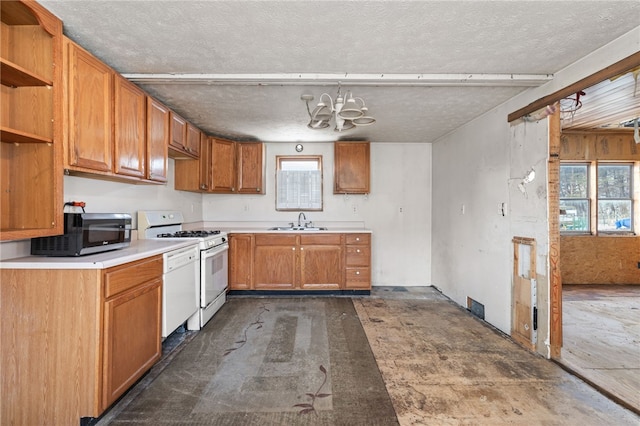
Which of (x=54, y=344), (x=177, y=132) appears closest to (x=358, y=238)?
(x=177, y=132)

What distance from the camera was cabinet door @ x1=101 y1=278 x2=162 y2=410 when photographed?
1.65 m

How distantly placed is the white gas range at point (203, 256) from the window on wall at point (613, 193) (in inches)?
228

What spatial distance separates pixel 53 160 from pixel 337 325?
2619 mm

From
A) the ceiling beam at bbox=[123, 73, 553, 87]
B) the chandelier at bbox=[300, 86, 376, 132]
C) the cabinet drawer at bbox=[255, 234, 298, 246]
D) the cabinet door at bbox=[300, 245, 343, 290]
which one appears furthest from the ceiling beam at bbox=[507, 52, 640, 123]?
the cabinet drawer at bbox=[255, 234, 298, 246]

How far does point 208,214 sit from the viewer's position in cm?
462

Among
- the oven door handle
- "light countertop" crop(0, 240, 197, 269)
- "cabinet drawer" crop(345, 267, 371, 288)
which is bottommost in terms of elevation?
"cabinet drawer" crop(345, 267, 371, 288)

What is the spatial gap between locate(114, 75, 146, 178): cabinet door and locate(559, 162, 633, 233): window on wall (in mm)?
5843

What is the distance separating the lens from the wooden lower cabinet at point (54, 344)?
1.54 m

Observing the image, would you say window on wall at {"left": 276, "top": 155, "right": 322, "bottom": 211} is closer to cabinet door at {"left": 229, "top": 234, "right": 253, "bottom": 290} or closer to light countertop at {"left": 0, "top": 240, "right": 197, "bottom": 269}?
cabinet door at {"left": 229, "top": 234, "right": 253, "bottom": 290}

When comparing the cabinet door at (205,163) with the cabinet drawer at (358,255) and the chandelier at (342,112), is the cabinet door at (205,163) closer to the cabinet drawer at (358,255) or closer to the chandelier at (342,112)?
the chandelier at (342,112)

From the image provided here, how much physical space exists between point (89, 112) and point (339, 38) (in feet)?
5.37

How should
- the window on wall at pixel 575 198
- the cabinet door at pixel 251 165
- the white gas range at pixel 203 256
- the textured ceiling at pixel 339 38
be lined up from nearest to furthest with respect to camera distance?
the textured ceiling at pixel 339 38 < the white gas range at pixel 203 256 < the cabinet door at pixel 251 165 < the window on wall at pixel 575 198

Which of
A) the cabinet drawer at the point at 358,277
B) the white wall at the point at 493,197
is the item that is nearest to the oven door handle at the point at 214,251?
the cabinet drawer at the point at 358,277

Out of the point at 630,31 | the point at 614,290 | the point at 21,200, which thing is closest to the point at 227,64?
the point at 21,200
